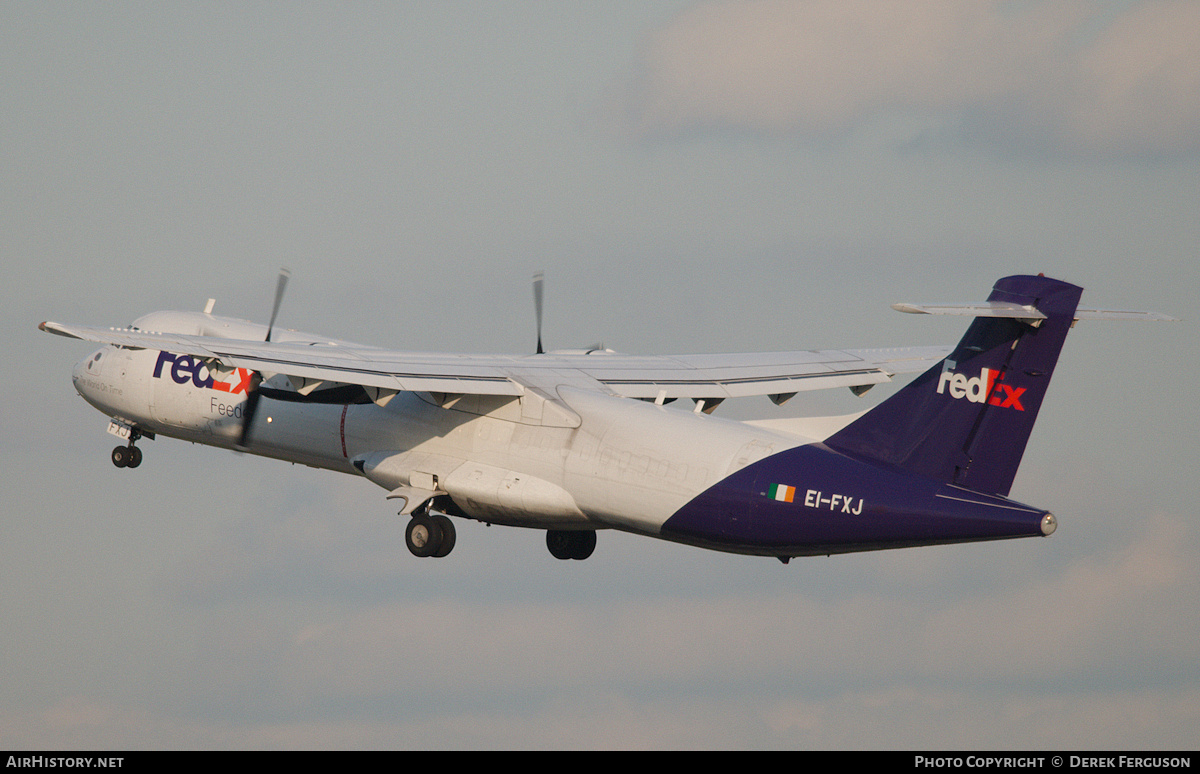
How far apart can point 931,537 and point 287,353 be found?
12519 millimetres

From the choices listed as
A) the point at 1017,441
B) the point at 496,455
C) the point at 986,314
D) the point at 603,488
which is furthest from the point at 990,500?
the point at 496,455

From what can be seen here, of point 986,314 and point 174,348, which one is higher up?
point 986,314

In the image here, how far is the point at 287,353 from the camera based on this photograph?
Answer: 102 ft

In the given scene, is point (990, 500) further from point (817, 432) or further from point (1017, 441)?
point (817, 432)

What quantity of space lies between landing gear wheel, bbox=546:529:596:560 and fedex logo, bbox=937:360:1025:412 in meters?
10.1

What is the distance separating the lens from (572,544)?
1380 inches

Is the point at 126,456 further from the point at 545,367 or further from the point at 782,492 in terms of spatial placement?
the point at 782,492

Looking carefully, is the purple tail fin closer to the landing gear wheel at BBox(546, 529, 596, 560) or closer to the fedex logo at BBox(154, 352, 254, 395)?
the landing gear wheel at BBox(546, 529, 596, 560)

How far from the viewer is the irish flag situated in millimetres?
28016

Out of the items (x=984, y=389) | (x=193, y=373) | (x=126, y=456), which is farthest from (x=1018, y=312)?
(x=126, y=456)

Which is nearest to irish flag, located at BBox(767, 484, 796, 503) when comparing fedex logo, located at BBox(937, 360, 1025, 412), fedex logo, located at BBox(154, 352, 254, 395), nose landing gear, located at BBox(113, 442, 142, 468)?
fedex logo, located at BBox(937, 360, 1025, 412)

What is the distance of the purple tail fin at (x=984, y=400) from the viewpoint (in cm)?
2627

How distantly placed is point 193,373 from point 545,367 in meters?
8.24

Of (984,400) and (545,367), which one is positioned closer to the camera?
(984,400)
